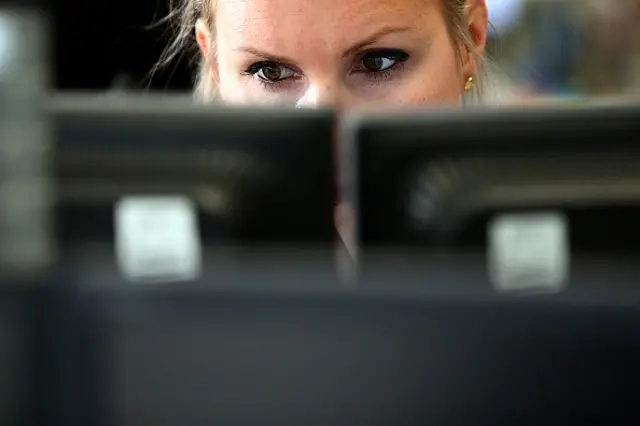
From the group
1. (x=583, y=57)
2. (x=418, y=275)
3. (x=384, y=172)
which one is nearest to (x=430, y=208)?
(x=384, y=172)

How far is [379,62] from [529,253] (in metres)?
0.75

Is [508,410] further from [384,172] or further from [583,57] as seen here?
[583,57]

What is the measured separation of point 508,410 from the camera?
509 mm

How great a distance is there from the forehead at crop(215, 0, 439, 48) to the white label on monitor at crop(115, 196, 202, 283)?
605 millimetres

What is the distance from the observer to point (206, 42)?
60.2 inches

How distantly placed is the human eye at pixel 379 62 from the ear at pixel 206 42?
11.1 inches

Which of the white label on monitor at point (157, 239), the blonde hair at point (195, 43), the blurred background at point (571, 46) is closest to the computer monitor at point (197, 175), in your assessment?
Answer: the white label on monitor at point (157, 239)

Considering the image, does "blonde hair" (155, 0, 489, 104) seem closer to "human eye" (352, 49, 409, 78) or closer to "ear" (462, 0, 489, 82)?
"ear" (462, 0, 489, 82)

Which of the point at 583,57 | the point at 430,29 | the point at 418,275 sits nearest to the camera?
the point at 418,275

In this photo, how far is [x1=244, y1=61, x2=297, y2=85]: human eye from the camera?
51.1 inches

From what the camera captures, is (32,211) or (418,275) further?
(32,211)

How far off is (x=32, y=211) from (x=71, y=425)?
174mm

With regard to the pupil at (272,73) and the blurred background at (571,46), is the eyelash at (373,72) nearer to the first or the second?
the pupil at (272,73)

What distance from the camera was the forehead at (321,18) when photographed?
1252mm
